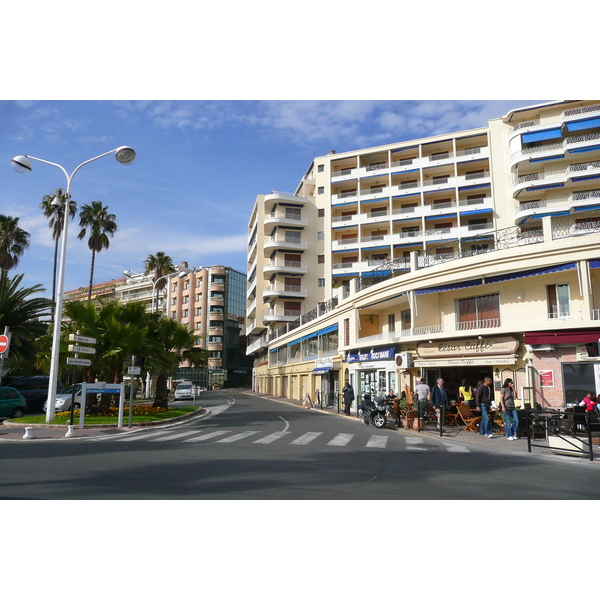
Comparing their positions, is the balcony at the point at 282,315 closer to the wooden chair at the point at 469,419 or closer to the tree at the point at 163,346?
the tree at the point at 163,346

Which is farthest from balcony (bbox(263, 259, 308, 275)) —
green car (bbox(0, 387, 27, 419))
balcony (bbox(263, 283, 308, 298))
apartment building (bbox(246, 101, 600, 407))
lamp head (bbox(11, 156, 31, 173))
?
lamp head (bbox(11, 156, 31, 173))

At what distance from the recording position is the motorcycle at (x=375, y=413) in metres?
19.4

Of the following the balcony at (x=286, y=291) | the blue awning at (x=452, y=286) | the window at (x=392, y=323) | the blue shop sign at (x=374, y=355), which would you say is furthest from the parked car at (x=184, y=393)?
the blue awning at (x=452, y=286)

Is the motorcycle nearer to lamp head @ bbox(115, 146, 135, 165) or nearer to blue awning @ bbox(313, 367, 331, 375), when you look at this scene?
lamp head @ bbox(115, 146, 135, 165)

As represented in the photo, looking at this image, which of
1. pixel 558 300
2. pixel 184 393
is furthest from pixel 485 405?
pixel 184 393

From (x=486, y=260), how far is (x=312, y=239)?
37.0 m

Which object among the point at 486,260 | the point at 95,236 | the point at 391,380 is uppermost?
the point at 95,236

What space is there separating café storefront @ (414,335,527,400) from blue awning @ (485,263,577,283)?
7.81 feet

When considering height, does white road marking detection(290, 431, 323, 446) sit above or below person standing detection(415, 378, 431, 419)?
below

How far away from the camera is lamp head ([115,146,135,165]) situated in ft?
54.9

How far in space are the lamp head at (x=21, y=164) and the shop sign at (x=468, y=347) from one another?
1768 cm

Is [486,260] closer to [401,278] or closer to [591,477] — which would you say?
[401,278]

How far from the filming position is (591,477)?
29.4ft

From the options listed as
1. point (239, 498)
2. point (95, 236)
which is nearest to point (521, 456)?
point (239, 498)
